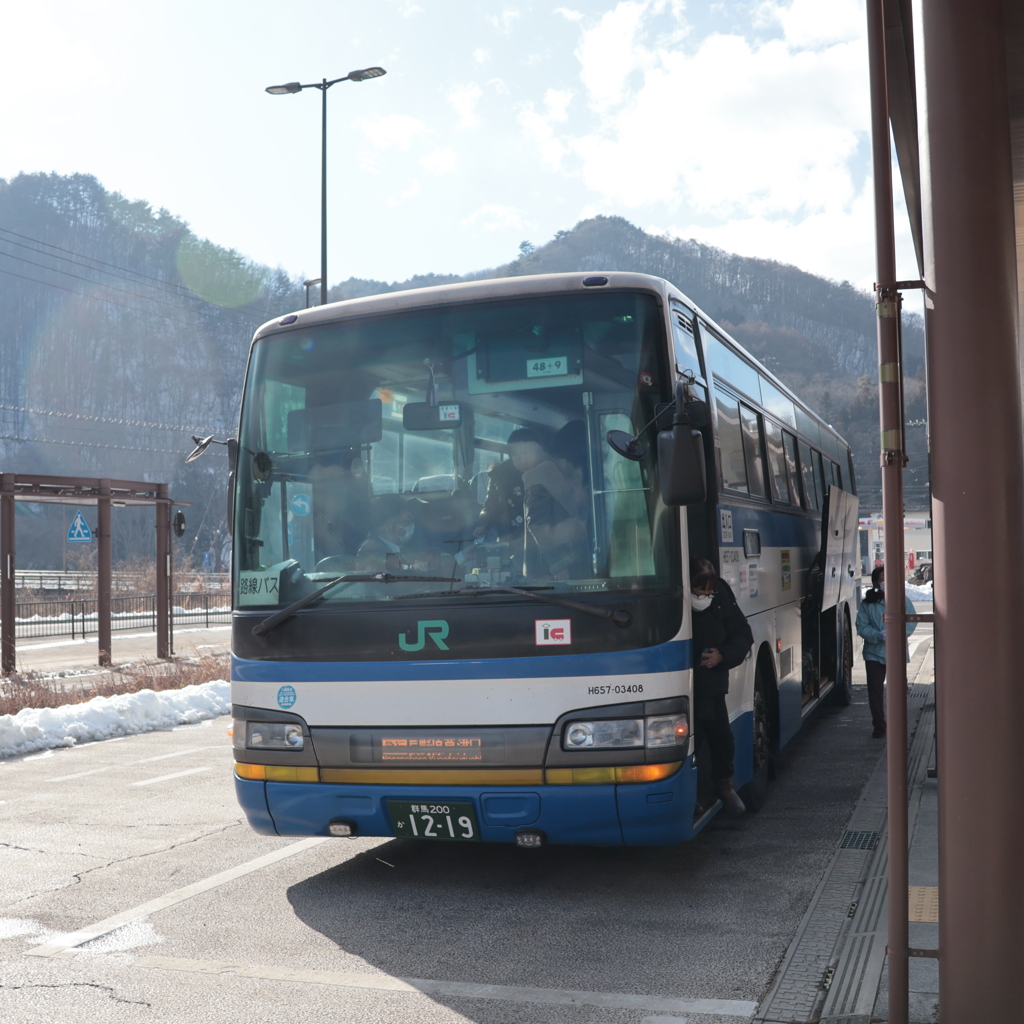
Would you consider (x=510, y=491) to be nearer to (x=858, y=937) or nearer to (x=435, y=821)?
(x=435, y=821)

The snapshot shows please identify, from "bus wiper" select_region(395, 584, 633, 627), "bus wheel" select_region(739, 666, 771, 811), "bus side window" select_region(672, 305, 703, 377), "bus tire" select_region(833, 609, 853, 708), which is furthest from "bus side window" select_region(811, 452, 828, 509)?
"bus wiper" select_region(395, 584, 633, 627)

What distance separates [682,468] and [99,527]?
16557 millimetres

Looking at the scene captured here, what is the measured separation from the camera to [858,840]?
6.87 m

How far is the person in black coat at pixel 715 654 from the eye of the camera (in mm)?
6102

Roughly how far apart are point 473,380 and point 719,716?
228cm

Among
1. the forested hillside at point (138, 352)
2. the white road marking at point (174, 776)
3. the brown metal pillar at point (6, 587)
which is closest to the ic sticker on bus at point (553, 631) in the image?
the white road marking at point (174, 776)

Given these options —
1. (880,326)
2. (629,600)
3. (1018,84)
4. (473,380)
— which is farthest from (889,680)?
(1018,84)

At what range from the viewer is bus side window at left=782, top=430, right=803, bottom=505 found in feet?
34.1

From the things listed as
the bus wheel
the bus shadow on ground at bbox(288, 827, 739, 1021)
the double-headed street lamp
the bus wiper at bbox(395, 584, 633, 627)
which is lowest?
the bus shadow on ground at bbox(288, 827, 739, 1021)

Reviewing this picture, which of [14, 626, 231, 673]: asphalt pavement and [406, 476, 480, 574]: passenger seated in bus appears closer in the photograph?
[406, 476, 480, 574]: passenger seated in bus

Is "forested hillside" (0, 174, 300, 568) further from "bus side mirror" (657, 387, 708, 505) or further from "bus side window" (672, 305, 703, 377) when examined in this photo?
"bus side mirror" (657, 387, 708, 505)

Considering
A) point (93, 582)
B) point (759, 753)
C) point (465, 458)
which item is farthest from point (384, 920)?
point (93, 582)

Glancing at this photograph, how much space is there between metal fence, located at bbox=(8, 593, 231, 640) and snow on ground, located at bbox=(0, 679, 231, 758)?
51.8ft

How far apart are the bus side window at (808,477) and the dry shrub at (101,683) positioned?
883 cm
